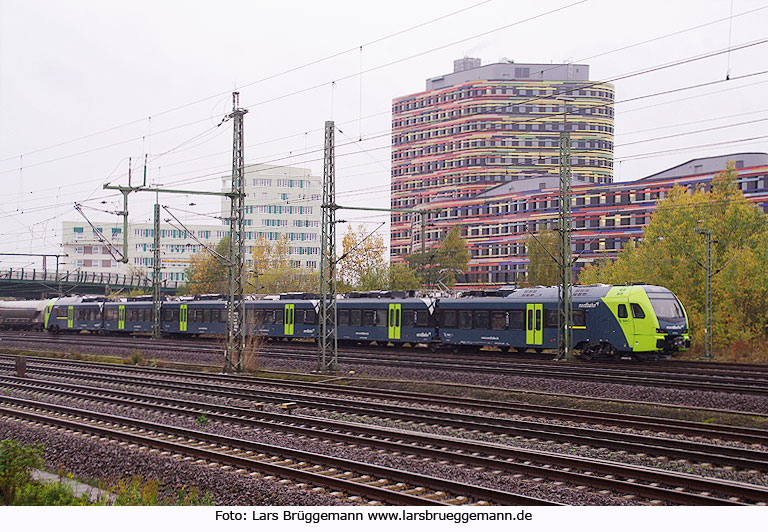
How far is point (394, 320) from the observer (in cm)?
4309

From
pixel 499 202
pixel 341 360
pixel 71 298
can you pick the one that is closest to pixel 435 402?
pixel 341 360

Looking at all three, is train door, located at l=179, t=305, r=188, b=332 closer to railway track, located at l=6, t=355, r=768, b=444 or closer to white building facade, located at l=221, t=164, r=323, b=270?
railway track, located at l=6, t=355, r=768, b=444

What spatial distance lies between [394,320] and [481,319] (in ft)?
19.9

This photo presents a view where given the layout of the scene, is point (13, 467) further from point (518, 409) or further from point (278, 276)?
point (278, 276)

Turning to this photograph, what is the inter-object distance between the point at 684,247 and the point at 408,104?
9656 centimetres

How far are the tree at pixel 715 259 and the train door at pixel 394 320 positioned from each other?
49.7ft

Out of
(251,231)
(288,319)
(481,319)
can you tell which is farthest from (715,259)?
(251,231)

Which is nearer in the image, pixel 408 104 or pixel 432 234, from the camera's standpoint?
pixel 432 234

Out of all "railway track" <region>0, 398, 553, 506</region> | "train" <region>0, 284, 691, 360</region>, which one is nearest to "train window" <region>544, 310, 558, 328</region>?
"train" <region>0, 284, 691, 360</region>

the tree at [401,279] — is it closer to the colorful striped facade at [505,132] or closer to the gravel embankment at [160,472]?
the gravel embankment at [160,472]

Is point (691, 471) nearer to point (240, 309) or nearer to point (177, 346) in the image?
point (240, 309)

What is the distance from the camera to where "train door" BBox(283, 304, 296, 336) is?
48.7 metres

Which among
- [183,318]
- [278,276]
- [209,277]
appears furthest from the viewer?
[209,277]

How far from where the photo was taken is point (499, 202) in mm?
104250
